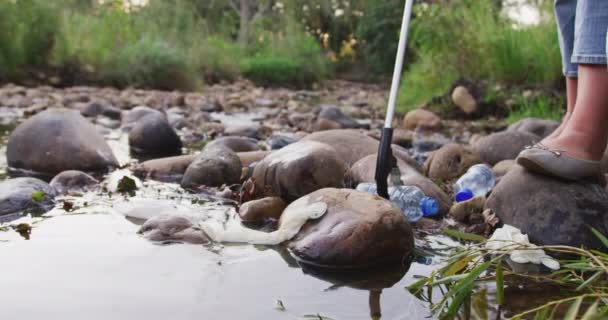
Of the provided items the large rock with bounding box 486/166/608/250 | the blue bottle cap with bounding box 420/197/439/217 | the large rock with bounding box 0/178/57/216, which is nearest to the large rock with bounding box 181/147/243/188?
the large rock with bounding box 0/178/57/216

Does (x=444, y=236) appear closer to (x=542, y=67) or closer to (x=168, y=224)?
(x=168, y=224)

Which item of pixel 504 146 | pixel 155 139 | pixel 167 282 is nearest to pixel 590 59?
pixel 167 282

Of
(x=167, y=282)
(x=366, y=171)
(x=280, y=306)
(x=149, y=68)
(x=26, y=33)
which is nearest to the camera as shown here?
(x=280, y=306)

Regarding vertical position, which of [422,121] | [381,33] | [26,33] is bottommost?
[422,121]

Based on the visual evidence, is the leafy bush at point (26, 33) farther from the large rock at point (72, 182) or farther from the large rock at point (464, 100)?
the large rock at point (72, 182)

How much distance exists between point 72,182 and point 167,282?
5.35 feet

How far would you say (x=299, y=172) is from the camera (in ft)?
9.34

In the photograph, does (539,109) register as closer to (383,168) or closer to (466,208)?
(466,208)

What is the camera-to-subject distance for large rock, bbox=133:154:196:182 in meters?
3.74

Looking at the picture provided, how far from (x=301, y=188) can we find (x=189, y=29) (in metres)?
16.1

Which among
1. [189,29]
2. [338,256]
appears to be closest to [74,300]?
[338,256]

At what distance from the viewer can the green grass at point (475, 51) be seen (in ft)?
27.7

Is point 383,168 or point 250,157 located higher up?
point 383,168

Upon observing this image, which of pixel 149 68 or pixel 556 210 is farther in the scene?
pixel 149 68
